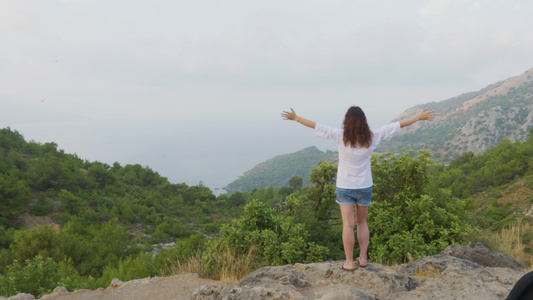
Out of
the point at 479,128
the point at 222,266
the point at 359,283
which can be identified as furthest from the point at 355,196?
the point at 479,128

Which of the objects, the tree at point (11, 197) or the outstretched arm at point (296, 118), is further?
the tree at point (11, 197)

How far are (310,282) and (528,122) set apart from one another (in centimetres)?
10520

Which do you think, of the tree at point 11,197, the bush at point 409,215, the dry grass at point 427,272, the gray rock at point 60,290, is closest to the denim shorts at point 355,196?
the dry grass at point 427,272

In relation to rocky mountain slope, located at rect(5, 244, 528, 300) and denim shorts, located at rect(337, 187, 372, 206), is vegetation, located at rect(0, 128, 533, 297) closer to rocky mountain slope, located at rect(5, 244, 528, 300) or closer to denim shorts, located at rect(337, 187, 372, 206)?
rocky mountain slope, located at rect(5, 244, 528, 300)

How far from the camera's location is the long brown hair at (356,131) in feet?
12.1

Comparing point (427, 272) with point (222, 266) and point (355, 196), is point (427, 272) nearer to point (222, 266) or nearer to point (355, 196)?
point (355, 196)

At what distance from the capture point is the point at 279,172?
4513 inches

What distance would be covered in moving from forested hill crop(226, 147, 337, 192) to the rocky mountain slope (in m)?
93.2

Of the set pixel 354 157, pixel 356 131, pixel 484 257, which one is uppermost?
pixel 356 131

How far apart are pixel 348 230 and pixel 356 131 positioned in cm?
137

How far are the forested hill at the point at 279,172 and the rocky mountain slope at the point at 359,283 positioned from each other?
93.2 m

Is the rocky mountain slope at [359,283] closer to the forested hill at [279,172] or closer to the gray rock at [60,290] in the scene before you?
the gray rock at [60,290]

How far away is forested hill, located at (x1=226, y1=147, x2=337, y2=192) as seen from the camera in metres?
106

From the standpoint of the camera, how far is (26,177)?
23.1m
